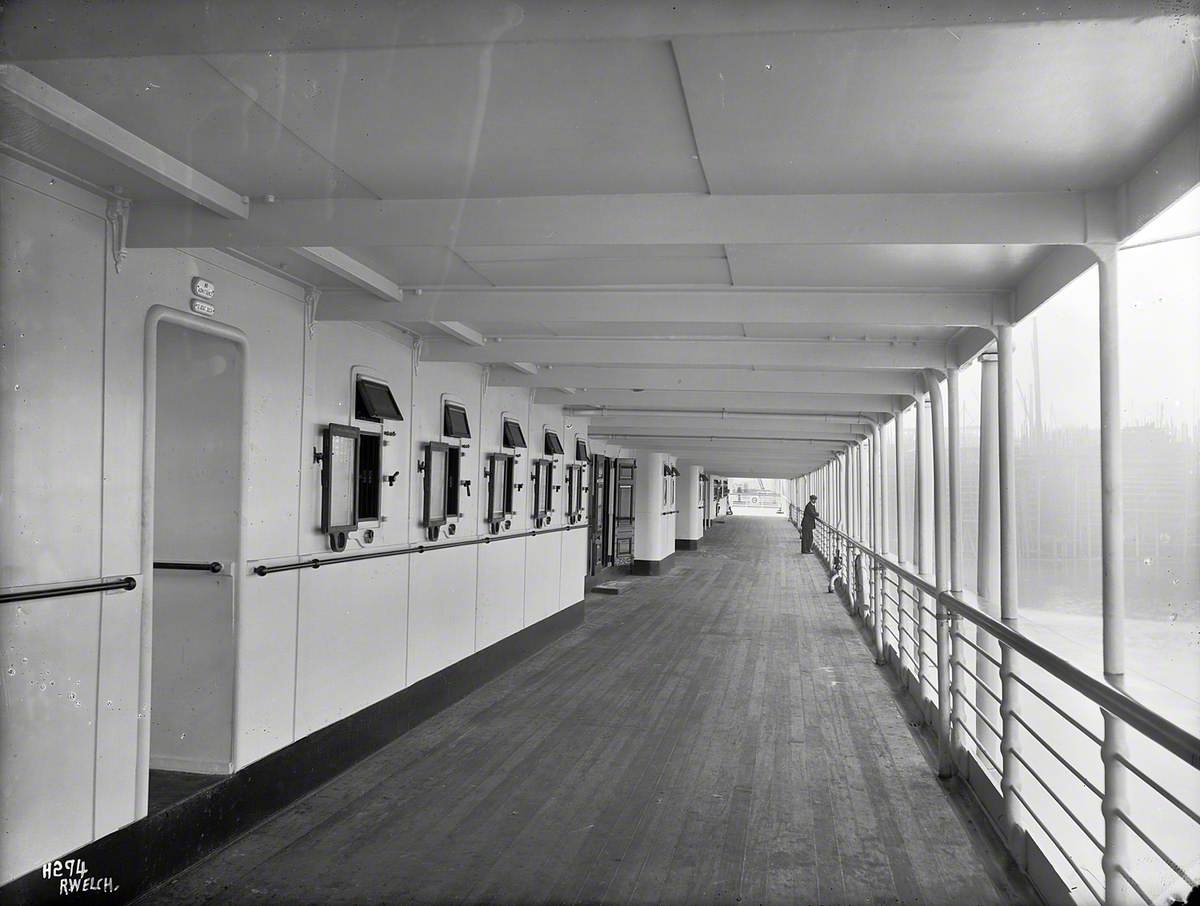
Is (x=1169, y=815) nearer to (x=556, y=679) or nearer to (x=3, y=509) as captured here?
(x=556, y=679)

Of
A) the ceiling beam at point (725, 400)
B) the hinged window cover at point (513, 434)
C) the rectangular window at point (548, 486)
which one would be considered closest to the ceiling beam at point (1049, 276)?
the ceiling beam at point (725, 400)

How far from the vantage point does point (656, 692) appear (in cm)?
557

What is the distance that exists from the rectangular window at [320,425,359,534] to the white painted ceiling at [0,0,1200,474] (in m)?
0.98

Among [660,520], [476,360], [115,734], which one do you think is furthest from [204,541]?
[660,520]

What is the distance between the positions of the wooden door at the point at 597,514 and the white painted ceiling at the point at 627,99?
7889 millimetres

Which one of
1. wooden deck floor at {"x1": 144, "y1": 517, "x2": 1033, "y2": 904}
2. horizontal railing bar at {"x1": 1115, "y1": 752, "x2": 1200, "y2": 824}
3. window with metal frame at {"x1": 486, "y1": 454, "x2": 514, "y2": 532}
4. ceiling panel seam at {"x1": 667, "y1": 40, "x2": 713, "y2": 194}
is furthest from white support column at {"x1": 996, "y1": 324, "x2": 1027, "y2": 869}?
window with metal frame at {"x1": 486, "y1": 454, "x2": 514, "y2": 532}

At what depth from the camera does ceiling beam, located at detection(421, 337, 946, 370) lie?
4703 millimetres

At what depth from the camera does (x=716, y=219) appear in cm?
242

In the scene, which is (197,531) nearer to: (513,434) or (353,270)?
(353,270)

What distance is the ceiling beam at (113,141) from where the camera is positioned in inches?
73.7

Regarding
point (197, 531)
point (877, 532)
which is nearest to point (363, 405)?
point (197, 531)

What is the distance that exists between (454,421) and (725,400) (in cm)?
248

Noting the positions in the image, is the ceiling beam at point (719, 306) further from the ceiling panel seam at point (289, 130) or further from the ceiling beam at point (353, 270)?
the ceiling panel seam at point (289, 130)

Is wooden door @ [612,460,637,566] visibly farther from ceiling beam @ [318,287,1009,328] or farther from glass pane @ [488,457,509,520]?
ceiling beam @ [318,287,1009,328]
